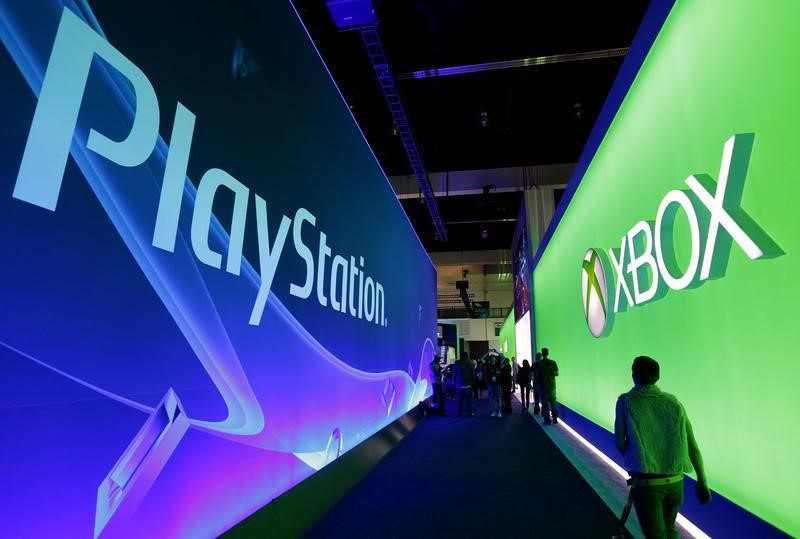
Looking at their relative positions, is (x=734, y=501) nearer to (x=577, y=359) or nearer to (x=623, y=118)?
(x=623, y=118)

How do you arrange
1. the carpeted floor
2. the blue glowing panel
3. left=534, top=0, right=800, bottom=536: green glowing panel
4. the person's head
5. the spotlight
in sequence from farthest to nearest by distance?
the spotlight → the carpeted floor → the person's head → left=534, top=0, right=800, bottom=536: green glowing panel → the blue glowing panel

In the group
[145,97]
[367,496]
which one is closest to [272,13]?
[145,97]

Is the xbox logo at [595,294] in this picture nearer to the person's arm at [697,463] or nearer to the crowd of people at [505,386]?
the crowd of people at [505,386]

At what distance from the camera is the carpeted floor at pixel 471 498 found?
2.80 meters

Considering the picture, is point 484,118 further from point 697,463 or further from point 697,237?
point 697,463

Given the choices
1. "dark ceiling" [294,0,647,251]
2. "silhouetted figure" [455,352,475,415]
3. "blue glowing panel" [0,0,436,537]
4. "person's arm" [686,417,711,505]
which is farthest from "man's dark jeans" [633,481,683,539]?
"silhouetted figure" [455,352,475,415]

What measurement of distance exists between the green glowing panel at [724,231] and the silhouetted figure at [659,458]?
0.47 metres

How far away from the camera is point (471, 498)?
3441 mm

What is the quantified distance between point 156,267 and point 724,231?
9.42ft

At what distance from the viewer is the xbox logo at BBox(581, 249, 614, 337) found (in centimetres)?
454

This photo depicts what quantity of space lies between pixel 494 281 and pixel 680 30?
79.6 feet

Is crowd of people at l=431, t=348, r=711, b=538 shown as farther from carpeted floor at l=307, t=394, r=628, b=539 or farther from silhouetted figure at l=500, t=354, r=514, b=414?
silhouetted figure at l=500, t=354, r=514, b=414

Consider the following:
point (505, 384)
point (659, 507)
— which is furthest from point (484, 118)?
point (659, 507)

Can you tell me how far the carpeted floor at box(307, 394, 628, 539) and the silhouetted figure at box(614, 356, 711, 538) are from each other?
97 centimetres
